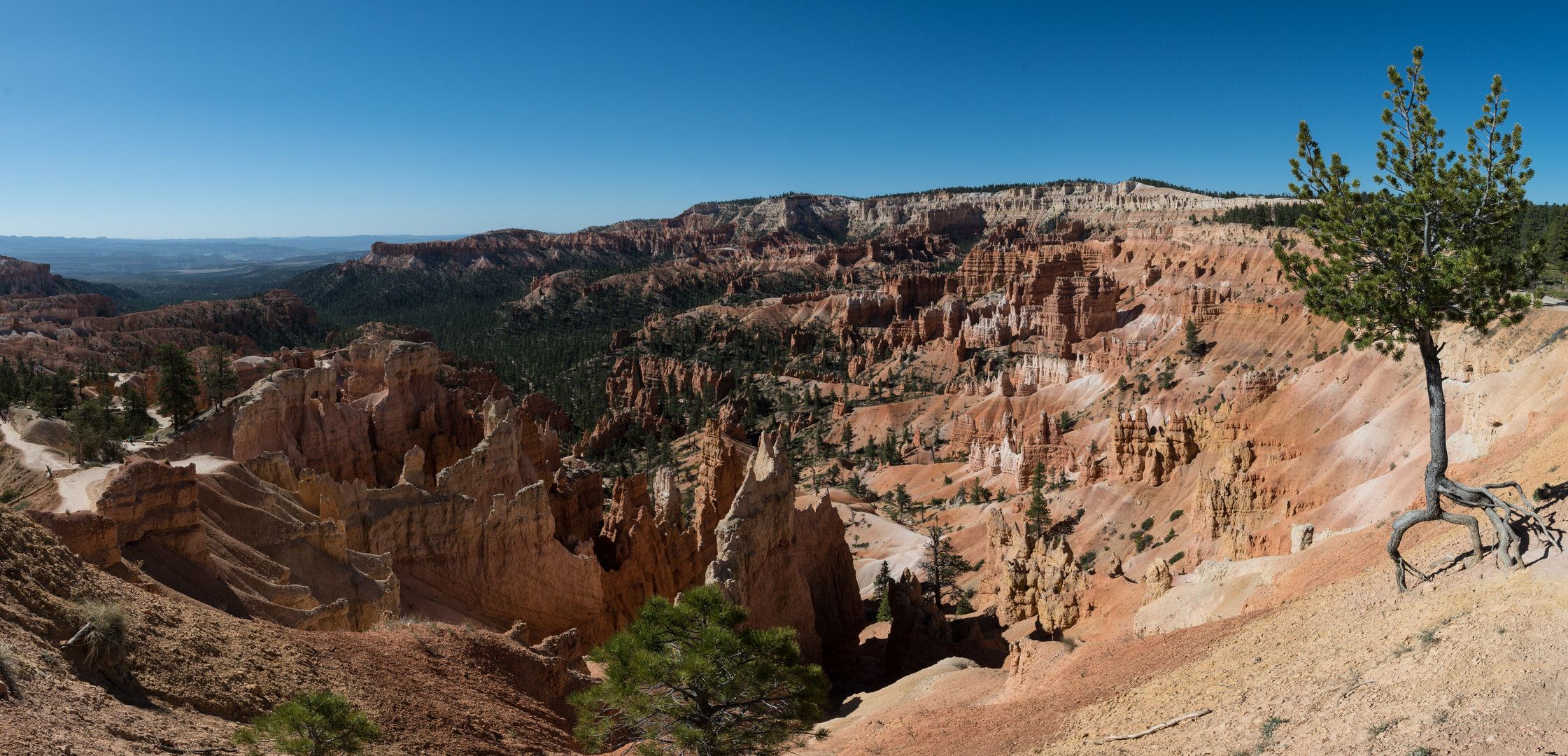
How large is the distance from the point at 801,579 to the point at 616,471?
1715 inches

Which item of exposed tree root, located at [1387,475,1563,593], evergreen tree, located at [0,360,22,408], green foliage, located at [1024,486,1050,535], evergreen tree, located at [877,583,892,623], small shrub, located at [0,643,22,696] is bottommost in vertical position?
evergreen tree, located at [877,583,892,623]

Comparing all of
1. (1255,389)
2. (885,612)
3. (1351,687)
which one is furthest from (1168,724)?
(1255,389)

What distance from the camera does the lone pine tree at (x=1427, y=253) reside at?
12180mm

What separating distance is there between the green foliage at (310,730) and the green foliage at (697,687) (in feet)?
11.0

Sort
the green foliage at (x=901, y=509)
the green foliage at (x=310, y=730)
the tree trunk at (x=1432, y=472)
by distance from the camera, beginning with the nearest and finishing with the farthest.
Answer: the green foliage at (x=310, y=730) < the tree trunk at (x=1432, y=472) < the green foliage at (x=901, y=509)

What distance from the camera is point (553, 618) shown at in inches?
980

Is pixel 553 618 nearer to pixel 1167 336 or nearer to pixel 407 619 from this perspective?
pixel 407 619

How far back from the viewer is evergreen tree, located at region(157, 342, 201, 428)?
3550 cm

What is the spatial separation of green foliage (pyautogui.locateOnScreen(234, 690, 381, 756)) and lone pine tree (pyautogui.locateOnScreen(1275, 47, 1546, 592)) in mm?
14873

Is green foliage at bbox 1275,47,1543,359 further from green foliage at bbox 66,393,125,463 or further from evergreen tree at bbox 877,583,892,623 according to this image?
green foliage at bbox 66,393,125,463

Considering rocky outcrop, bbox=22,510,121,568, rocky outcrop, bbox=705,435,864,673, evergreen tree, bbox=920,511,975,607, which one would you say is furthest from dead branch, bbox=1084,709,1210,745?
evergreen tree, bbox=920,511,975,607

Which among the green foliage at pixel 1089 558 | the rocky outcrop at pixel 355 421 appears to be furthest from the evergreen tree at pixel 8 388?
the green foliage at pixel 1089 558

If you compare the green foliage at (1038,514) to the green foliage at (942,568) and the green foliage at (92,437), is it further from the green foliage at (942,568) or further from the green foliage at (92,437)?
the green foliage at (92,437)

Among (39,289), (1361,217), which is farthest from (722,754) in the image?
(39,289)
